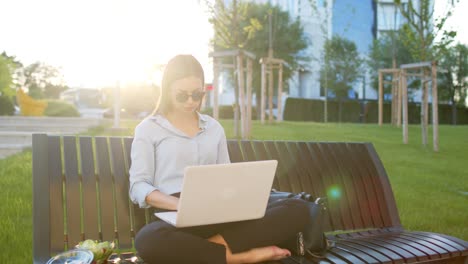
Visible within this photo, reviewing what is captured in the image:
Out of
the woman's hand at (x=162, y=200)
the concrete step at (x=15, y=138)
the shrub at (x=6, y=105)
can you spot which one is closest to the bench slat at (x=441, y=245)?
the woman's hand at (x=162, y=200)

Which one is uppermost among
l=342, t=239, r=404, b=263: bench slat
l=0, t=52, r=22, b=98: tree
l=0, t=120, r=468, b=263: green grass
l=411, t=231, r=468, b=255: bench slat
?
l=0, t=52, r=22, b=98: tree

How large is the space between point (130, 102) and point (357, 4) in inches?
891

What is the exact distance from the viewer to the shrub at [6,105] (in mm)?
20203

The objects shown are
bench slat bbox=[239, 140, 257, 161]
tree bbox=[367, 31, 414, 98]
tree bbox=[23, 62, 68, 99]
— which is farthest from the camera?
tree bbox=[23, 62, 68, 99]

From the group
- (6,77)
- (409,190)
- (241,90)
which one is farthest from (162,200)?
(6,77)

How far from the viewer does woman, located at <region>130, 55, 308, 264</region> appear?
282 cm

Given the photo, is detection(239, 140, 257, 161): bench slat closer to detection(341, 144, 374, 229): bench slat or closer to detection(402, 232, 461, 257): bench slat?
detection(341, 144, 374, 229): bench slat

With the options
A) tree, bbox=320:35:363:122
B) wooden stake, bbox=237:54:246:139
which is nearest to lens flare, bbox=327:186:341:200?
wooden stake, bbox=237:54:246:139

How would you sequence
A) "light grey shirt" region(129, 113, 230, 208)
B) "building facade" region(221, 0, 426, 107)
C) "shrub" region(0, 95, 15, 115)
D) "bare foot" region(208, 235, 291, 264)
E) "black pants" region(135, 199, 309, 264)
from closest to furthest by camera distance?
"black pants" region(135, 199, 309, 264) < "bare foot" region(208, 235, 291, 264) < "light grey shirt" region(129, 113, 230, 208) < "shrub" region(0, 95, 15, 115) < "building facade" region(221, 0, 426, 107)

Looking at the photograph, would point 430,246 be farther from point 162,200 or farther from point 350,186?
point 162,200

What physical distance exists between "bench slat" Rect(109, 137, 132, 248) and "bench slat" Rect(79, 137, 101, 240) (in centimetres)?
12

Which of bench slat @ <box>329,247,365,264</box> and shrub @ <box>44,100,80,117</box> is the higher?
shrub @ <box>44,100,80,117</box>

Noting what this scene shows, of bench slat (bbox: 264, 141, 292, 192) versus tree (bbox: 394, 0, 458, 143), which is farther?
tree (bbox: 394, 0, 458, 143)

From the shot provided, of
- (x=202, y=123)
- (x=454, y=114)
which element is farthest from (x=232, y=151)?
(x=454, y=114)
